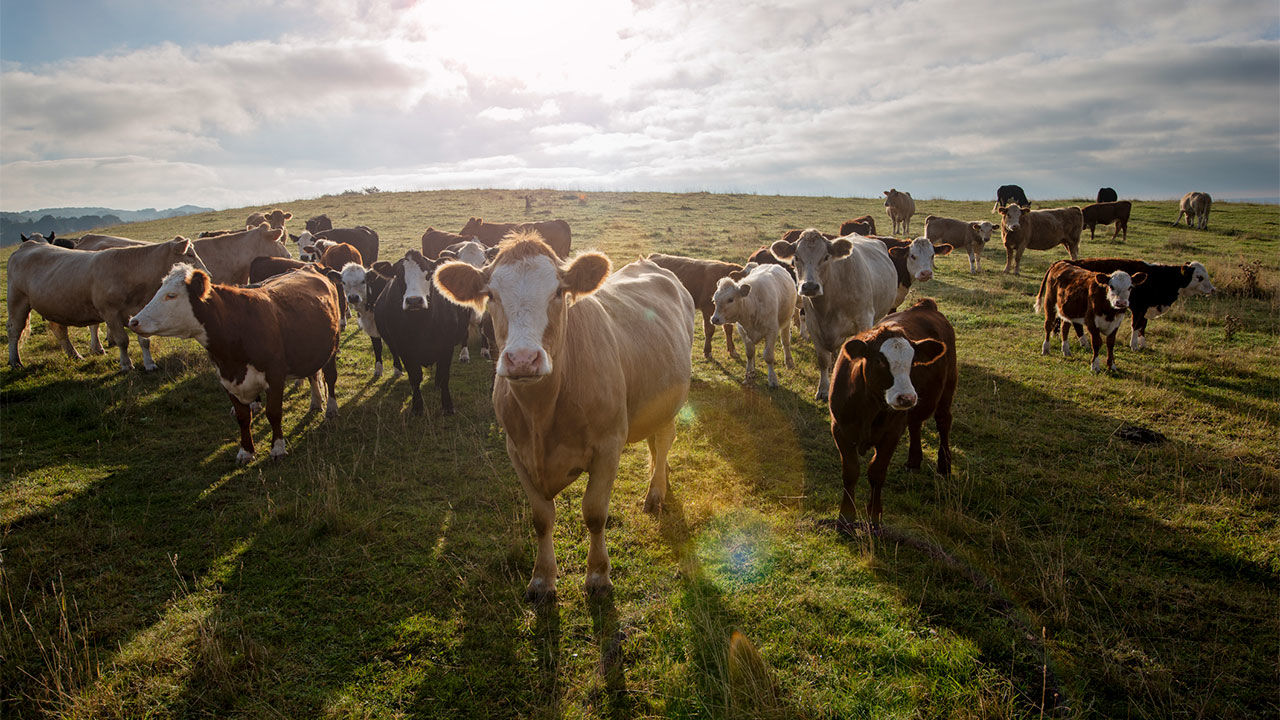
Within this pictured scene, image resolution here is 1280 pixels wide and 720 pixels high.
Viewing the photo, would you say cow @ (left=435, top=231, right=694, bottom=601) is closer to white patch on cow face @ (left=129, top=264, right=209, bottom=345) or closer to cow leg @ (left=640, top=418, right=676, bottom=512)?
cow leg @ (left=640, top=418, right=676, bottom=512)

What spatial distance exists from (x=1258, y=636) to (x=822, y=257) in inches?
242

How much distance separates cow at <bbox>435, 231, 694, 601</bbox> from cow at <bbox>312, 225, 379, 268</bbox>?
16.3 m

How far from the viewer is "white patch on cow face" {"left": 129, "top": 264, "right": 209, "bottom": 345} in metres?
6.05

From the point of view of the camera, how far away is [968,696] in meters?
3.12

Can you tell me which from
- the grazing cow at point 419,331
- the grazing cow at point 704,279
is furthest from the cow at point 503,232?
the grazing cow at point 419,331

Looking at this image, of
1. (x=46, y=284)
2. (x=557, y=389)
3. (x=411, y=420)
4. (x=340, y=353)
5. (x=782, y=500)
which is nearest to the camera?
(x=557, y=389)

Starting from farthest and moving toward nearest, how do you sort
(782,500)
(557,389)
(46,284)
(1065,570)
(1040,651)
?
(46,284) → (782,500) → (1065,570) → (557,389) → (1040,651)

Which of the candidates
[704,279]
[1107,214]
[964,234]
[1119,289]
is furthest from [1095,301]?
[1107,214]

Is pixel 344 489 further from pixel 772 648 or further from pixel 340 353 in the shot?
pixel 340 353

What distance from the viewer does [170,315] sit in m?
6.07

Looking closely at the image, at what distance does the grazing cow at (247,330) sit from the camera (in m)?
6.12

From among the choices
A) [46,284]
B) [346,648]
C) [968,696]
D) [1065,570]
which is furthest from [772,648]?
[46,284]

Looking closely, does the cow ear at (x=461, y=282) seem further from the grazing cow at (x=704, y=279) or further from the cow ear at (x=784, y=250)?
the grazing cow at (x=704, y=279)

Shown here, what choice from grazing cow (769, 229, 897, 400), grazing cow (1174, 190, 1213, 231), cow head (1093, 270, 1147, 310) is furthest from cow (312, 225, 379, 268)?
grazing cow (1174, 190, 1213, 231)
